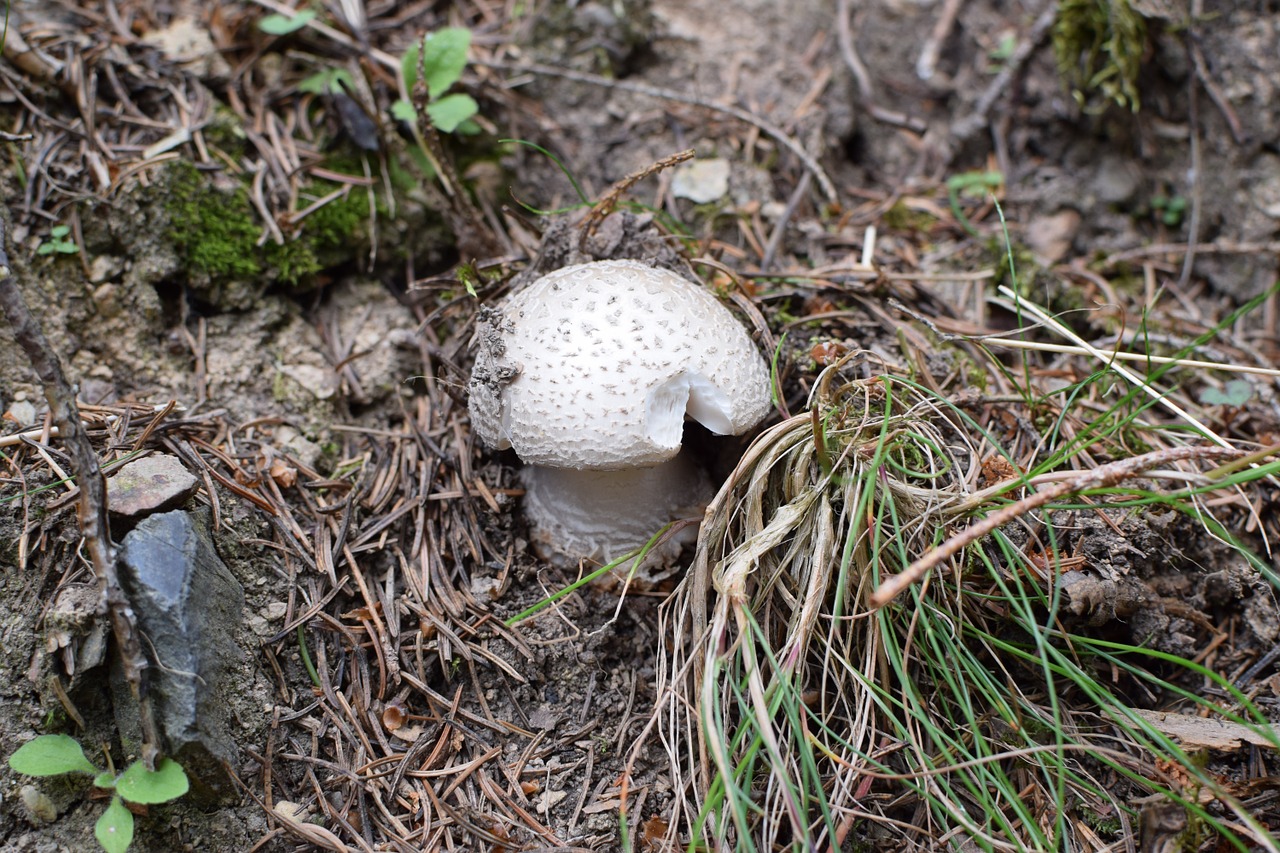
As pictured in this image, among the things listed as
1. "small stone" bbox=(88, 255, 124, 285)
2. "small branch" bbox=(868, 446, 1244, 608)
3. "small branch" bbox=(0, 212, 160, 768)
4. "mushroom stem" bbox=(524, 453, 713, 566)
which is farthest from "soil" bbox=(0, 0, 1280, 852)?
"small branch" bbox=(868, 446, 1244, 608)

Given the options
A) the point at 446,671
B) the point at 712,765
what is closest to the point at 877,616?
the point at 712,765

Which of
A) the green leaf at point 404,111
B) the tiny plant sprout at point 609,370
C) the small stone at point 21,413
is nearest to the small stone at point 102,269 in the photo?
the small stone at point 21,413

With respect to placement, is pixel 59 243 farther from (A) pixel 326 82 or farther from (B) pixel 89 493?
(B) pixel 89 493

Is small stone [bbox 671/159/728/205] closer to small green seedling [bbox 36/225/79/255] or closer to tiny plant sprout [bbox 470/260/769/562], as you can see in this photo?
tiny plant sprout [bbox 470/260/769/562]

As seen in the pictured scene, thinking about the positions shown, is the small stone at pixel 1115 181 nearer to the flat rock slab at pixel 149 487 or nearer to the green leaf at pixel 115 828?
the flat rock slab at pixel 149 487

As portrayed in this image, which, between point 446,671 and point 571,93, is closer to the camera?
point 446,671

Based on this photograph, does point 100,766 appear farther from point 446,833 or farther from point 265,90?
point 265,90

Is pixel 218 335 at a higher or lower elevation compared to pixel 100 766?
higher
